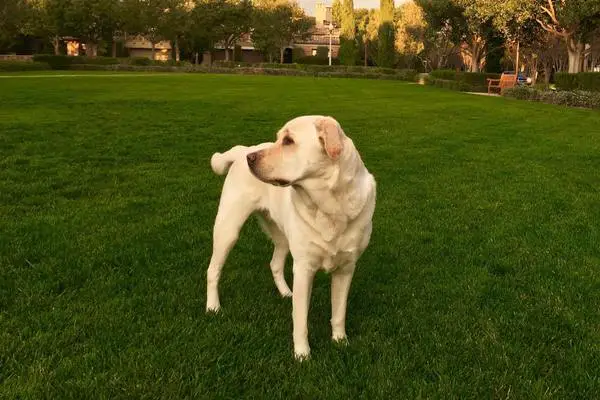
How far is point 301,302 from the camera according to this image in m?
3.34

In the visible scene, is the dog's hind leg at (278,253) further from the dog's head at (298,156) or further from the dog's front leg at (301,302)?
the dog's head at (298,156)

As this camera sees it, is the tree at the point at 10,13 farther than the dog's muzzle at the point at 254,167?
Yes

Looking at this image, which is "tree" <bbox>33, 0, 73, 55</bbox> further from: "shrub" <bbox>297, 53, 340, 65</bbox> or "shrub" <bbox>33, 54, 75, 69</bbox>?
"shrub" <bbox>297, 53, 340, 65</bbox>

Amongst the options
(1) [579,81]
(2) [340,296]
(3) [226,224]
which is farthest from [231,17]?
(2) [340,296]

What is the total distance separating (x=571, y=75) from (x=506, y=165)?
1938cm

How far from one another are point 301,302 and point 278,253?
1.06m

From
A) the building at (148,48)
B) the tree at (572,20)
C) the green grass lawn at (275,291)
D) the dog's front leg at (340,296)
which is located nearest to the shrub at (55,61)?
the building at (148,48)

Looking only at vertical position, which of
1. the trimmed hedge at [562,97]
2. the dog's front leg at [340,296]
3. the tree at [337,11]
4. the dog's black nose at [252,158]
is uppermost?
the tree at [337,11]

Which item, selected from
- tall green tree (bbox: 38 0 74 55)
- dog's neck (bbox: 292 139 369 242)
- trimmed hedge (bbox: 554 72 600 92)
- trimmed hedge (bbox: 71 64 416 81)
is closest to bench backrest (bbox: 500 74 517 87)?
trimmed hedge (bbox: 554 72 600 92)

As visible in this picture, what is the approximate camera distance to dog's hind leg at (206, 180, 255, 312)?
3.82m

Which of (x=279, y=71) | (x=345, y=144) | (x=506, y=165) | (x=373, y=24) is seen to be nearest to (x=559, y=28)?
(x=506, y=165)

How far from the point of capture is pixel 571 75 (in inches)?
1032

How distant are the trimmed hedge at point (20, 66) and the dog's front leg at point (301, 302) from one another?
45967mm

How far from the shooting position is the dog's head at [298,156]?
3.00 m
